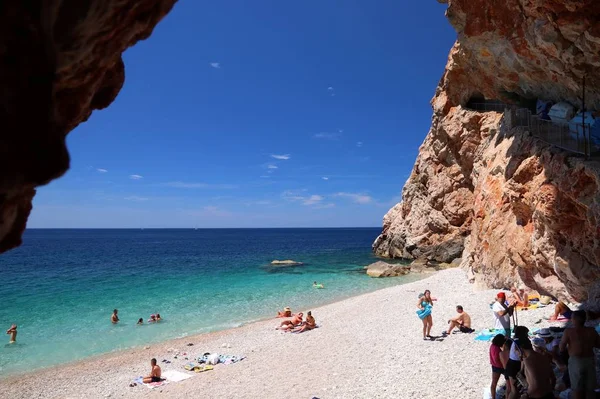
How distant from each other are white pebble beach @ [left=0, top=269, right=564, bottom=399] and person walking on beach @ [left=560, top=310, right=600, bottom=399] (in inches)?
75.0

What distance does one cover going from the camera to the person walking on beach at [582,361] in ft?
20.2

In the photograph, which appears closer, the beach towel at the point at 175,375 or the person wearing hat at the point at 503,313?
the person wearing hat at the point at 503,313

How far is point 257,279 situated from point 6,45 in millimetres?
33715

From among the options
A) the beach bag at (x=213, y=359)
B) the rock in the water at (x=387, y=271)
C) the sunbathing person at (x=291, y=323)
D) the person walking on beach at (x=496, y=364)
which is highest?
the person walking on beach at (x=496, y=364)

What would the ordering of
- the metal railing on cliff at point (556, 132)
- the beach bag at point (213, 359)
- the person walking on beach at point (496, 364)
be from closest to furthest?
the person walking on beach at point (496, 364) → the metal railing on cliff at point (556, 132) → the beach bag at point (213, 359)

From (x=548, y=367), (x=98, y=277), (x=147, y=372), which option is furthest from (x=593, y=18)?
(x=98, y=277)

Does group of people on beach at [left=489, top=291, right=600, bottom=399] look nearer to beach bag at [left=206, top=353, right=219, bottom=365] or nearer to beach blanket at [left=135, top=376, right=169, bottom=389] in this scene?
beach bag at [left=206, top=353, right=219, bottom=365]

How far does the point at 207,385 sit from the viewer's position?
1120 centimetres

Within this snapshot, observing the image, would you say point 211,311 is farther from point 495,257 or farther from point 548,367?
point 548,367

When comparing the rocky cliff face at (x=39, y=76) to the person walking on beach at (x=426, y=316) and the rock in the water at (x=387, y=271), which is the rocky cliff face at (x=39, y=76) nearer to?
the person walking on beach at (x=426, y=316)

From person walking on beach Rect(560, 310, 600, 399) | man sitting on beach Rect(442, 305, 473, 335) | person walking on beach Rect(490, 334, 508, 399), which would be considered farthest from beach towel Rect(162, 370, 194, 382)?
person walking on beach Rect(560, 310, 600, 399)

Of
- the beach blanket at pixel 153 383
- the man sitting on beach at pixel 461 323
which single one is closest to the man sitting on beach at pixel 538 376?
the man sitting on beach at pixel 461 323

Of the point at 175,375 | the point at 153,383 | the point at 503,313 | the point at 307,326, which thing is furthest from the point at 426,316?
the point at 153,383

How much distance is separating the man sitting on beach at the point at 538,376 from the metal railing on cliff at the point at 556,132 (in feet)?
25.5
